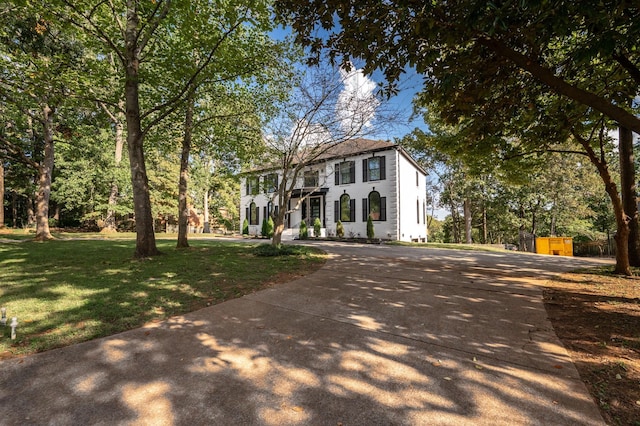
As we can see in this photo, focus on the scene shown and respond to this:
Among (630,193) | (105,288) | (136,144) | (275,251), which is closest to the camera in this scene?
(105,288)

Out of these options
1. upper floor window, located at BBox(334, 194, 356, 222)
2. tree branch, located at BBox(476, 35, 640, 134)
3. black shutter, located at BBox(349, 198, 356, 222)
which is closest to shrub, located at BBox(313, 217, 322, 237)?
upper floor window, located at BBox(334, 194, 356, 222)

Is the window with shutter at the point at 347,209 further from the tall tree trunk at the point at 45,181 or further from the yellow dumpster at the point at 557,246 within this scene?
the tall tree trunk at the point at 45,181

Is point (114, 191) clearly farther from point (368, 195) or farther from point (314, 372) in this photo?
point (314, 372)

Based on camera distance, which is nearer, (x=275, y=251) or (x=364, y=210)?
(x=275, y=251)

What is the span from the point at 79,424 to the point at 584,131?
1112cm

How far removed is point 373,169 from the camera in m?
20.6

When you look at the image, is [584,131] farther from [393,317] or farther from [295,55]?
[295,55]

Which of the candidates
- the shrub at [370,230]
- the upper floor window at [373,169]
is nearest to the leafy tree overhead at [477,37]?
the shrub at [370,230]

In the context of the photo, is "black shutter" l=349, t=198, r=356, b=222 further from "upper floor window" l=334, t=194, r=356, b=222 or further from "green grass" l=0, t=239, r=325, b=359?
"green grass" l=0, t=239, r=325, b=359

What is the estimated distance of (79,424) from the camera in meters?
1.94

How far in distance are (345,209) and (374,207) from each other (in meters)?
2.44

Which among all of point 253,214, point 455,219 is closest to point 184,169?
point 253,214

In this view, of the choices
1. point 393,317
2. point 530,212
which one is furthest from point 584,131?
point 530,212

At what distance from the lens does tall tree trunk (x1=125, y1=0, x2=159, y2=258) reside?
810cm
